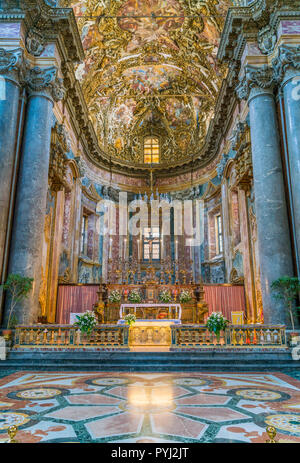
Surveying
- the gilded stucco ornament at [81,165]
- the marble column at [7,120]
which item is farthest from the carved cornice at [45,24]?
the gilded stucco ornament at [81,165]

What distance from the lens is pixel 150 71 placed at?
873 inches

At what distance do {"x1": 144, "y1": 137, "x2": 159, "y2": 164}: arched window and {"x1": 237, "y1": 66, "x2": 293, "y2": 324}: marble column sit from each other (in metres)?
13.4

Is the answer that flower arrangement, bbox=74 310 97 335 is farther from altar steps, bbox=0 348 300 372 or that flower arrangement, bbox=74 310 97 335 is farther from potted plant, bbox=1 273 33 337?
potted plant, bbox=1 273 33 337

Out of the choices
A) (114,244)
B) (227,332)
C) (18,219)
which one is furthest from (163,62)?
(227,332)

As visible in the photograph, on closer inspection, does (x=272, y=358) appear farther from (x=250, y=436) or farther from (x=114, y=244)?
(x=114, y=244)

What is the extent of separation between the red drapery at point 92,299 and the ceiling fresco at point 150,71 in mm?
10124

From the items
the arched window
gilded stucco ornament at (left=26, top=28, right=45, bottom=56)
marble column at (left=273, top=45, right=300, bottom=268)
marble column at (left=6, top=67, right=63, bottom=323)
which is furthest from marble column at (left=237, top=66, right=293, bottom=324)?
the arched window

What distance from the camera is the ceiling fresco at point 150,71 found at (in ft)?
54.2

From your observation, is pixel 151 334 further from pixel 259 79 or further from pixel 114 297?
pixel 259 79

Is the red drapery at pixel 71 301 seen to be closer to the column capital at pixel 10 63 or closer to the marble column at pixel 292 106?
the column capital at pixel 10 63

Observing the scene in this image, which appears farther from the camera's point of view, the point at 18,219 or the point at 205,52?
the point at 205,52

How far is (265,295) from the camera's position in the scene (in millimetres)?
10367

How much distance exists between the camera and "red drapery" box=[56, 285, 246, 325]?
15.9 m

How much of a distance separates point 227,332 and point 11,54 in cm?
1082
